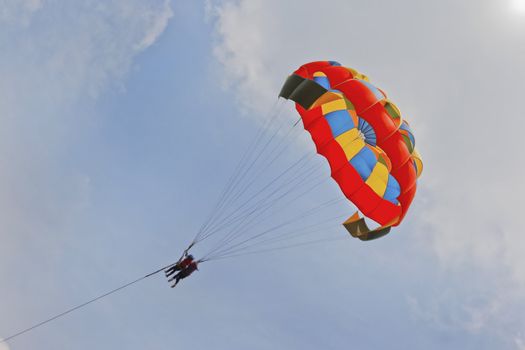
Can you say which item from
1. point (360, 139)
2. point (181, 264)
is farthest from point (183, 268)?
point (360, 139)

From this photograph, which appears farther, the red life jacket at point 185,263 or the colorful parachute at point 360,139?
the colorful parachute at point 360,139

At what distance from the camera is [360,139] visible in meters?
18.6

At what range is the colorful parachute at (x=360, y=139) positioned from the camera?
17609 mm

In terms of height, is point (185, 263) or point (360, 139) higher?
point (360, 139)

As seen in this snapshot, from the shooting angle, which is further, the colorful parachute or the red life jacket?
the colorful parachute

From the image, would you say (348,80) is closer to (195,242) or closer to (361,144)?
(361,144)

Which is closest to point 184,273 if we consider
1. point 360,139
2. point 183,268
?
point 183,268

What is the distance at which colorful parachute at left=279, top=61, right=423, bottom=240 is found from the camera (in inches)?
693

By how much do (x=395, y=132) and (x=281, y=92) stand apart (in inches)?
187

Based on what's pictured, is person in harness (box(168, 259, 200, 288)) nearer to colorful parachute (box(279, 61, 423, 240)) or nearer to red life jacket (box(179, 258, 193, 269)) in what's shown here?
red life jacket (box(179, 258, 193, 269))

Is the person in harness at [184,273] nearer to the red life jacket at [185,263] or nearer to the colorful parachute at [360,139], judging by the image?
the red life jacket at [185,263]

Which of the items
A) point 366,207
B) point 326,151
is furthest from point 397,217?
point 326,151

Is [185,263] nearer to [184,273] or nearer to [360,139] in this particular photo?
[184,273]

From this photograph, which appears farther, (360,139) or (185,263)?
(360,139)
